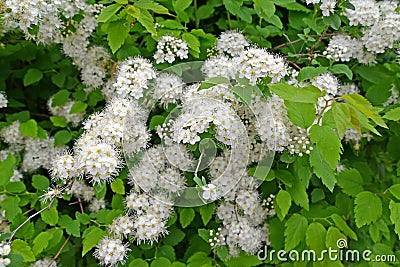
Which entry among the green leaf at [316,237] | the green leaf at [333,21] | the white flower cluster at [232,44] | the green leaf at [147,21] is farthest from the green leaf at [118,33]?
the green leaf at [316,237]

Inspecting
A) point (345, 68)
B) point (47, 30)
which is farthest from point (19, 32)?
point (345, 68)

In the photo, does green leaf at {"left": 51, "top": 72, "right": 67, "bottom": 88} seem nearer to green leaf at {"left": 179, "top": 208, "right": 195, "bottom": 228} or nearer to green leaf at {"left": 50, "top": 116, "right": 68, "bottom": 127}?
green leaf at {"left": 50, "top": 116, "right": 68, "bottom": 127}

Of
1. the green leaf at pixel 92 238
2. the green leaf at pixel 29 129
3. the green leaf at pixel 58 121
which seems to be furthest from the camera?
the green leaf at pixel 58 121

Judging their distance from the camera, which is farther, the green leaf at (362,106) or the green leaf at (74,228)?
the green leaf at (74,228)

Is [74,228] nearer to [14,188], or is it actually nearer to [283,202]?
[14,188]

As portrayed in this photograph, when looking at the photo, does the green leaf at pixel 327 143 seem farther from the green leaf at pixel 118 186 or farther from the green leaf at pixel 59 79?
the green leaf at pixel 59 79

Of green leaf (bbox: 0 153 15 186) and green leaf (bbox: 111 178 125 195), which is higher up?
green leaf (bbox: 111 178 125 195)

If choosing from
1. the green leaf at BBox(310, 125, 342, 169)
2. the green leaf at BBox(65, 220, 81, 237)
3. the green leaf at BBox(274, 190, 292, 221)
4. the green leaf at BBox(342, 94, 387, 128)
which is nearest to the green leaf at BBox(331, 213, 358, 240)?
the green leaf at BBox(274, 190, 292, 221)
